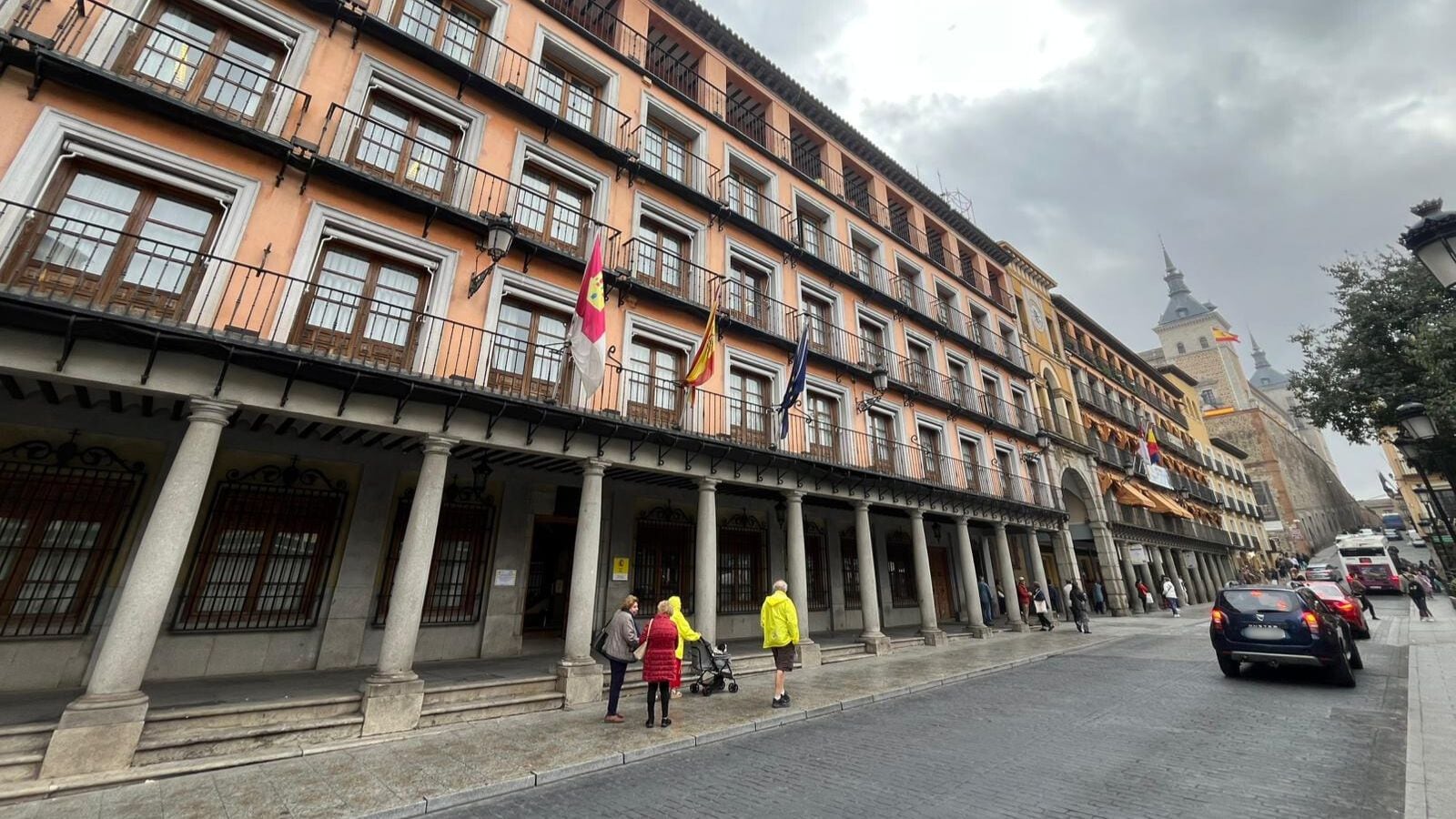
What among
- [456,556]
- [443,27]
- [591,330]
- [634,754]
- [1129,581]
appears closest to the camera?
[634,754]

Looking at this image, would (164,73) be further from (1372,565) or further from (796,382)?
(1372,565)

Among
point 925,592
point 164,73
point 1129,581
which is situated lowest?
point 925,592

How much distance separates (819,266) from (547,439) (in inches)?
441

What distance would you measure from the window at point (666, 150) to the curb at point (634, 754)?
1222 centimetres

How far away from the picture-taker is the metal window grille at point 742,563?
15.1 m

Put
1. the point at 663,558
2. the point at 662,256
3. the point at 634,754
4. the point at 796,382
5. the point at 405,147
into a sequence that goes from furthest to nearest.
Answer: the point at 662,256
the point at 663,558
the point at 796,382
the point at 405,147
the point at 634,754

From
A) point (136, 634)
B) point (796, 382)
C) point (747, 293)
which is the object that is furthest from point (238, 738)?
point (747, 293)

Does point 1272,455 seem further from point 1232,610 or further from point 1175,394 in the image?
point 1232,610

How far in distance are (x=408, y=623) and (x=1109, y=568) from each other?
29.4m

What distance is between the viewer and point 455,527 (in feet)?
35.9

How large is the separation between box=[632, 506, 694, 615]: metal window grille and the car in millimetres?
10553

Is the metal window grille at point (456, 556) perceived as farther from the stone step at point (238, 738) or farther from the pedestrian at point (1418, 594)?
the pedestrian at point (1418, 594)

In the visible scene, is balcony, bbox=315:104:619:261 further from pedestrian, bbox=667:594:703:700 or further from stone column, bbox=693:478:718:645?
pedestrian, bbox=667:594:703:700

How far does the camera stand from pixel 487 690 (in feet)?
26.8
